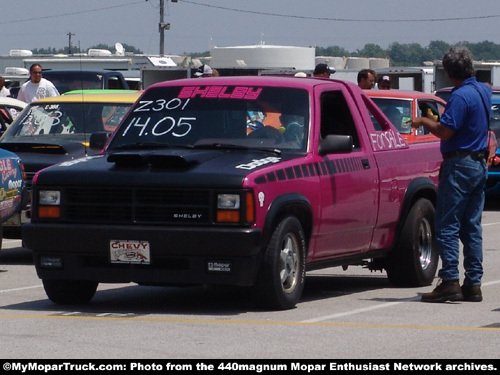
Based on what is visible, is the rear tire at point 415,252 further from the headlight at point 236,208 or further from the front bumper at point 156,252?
the headlight at point 236,208

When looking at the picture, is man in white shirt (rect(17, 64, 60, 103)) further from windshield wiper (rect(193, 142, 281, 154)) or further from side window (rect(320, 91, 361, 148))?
windshield wiper (rect(193, 142, 281, 154))

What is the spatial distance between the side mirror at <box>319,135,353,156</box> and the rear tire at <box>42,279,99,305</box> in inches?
77.1

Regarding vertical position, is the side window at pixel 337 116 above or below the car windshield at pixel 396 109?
above

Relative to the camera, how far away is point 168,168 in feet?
29.9

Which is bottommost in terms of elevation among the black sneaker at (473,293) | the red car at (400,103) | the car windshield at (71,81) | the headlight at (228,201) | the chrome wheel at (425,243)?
the black sneaker at (473,293)

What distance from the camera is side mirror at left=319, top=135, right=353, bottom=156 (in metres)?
9.66

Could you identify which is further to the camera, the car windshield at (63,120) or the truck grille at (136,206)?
the car windshield at (63,120)

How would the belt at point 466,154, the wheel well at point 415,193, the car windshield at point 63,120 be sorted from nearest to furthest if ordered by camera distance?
the belt at point 466,154 → the wheel well at point 415,193 → the car windshield at point 63,120

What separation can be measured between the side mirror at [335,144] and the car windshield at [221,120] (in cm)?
15

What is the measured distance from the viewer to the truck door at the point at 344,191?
976 centimetres

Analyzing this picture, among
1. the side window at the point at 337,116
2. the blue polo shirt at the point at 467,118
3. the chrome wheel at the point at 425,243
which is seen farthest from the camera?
the chrome wheel at the point at 425,243

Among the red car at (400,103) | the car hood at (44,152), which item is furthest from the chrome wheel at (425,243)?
the red car at (400,103)

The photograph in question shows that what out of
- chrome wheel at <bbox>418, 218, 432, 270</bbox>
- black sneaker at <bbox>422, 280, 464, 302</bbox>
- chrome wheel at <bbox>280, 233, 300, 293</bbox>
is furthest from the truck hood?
chrome wheel at <bbox>418, 218, 432, 270</bbox>
